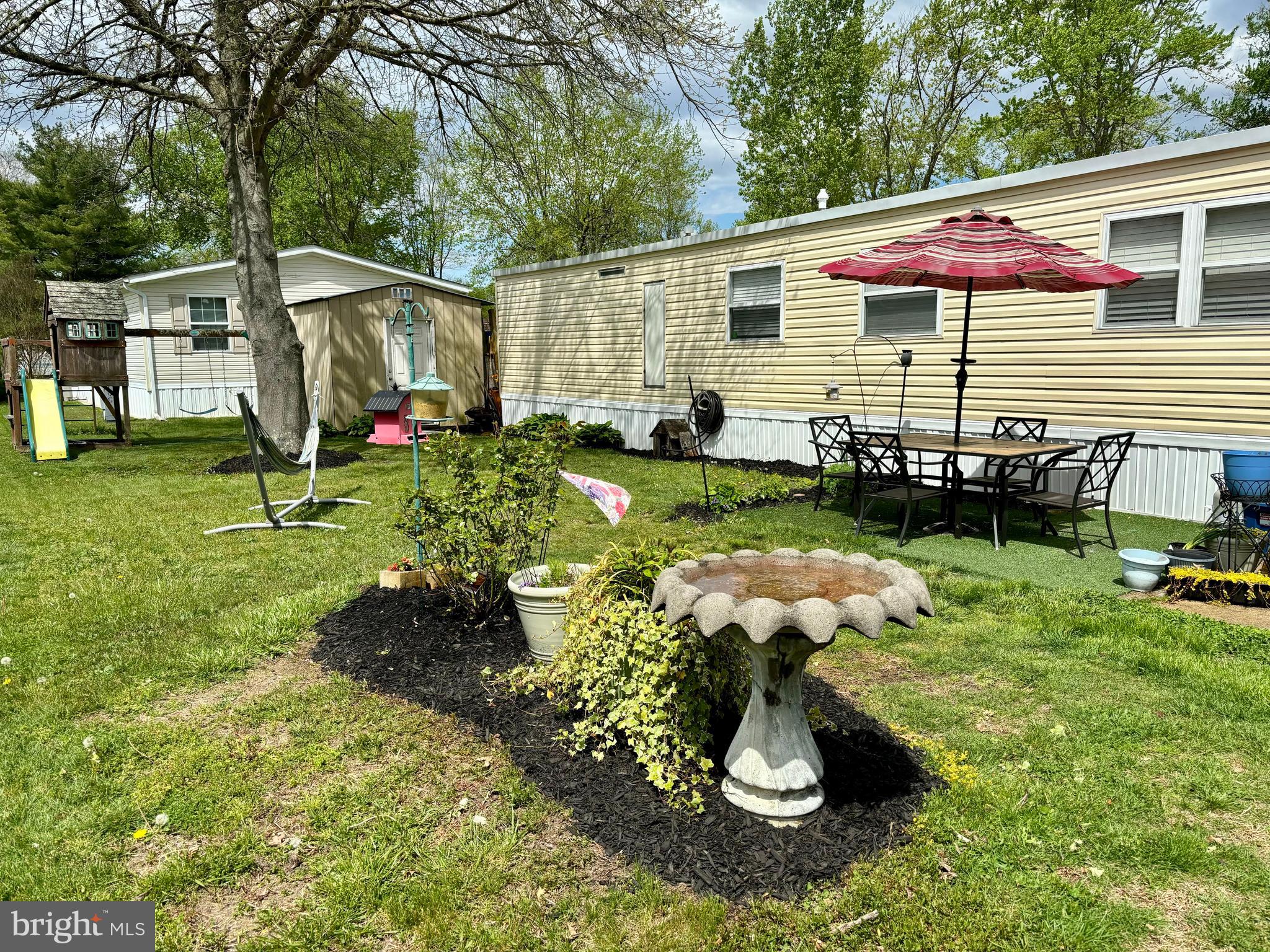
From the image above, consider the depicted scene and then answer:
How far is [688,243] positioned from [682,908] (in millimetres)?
10221

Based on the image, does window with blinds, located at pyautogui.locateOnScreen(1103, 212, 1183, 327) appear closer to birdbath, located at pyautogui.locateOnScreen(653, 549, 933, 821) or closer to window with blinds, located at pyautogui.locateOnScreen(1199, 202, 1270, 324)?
window with blinds, located at pyautogui.locateOnScreen(1199, 202, 1270, 324)

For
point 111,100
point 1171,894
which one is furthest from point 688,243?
point 1171,894

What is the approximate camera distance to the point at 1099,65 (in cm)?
2056

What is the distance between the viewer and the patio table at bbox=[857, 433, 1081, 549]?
19.3 ft

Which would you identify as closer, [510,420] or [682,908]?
[682,908]

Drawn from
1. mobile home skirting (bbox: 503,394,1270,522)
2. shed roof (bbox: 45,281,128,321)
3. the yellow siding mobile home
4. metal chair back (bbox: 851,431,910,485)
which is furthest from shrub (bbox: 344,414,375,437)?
metal chair back (bbox: 851,431,910,485)

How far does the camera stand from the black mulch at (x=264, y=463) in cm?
1040

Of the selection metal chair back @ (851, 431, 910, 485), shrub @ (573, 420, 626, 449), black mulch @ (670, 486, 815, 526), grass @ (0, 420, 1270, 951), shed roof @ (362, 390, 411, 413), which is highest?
shed roof @ (362, 390, 411, 413)

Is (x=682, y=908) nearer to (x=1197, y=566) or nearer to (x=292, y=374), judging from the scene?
(x=1197, y=566)

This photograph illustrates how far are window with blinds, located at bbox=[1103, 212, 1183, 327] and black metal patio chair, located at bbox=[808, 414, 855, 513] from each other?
8.71 ft

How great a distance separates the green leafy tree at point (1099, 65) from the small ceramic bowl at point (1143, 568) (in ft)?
68.3

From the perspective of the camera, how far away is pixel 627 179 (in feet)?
95.3

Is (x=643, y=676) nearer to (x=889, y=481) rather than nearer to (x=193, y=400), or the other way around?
(x=889, y=481)

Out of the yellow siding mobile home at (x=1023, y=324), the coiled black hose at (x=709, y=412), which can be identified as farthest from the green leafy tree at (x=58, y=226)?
the coiled black hose at (x=709, y=412)
